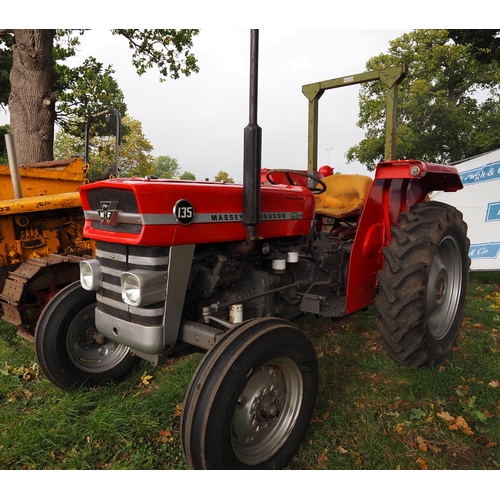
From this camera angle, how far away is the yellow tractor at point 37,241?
3347 mm

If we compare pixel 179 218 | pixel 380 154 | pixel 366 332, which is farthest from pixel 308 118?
pixel 380 154

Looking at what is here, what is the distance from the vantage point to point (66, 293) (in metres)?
2.71

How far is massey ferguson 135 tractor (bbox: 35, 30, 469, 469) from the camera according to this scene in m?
1.86

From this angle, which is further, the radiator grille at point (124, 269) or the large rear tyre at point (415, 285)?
the large rear tyre at point (415, 285)

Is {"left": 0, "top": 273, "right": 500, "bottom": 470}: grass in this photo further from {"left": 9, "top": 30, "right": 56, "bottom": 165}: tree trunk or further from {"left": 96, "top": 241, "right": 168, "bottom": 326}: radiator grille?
{"left": 9, "top": 30, "right": 56, "bottom": 165}: tree trunk

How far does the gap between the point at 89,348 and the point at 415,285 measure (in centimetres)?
229

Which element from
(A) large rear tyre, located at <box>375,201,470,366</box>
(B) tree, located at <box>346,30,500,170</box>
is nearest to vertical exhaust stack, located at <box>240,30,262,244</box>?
(A) large rear tyre, located at <box>375,201,470,366</box>

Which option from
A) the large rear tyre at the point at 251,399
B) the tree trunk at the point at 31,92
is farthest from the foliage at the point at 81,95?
the large rear tyre at the point at 251,399

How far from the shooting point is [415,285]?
8.60ft

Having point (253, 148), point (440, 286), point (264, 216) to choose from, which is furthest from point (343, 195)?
point (253, 148)

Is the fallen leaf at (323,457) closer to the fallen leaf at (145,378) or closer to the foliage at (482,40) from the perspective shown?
the fallen leaf at (145,378)

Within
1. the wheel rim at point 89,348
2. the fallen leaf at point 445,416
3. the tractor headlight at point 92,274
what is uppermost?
the tractor headlight at point 92,274

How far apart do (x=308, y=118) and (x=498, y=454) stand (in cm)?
309

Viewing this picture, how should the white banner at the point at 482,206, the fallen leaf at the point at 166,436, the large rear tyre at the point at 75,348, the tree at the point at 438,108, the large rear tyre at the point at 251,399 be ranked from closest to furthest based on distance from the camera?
1. the large rear tyre at the point at 251,399
2. the fallen leaf at the point at 166,436
3. the large rear tyre at the point at 75,348
4. the white banner at the point at 482,206
5. the tree at the point at 438,108
